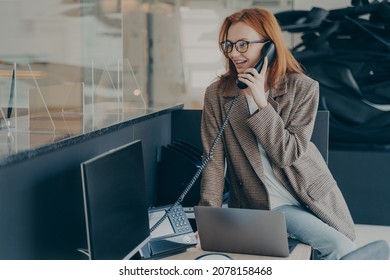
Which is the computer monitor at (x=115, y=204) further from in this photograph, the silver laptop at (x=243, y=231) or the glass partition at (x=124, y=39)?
the glass partition at (x=124, y=39)

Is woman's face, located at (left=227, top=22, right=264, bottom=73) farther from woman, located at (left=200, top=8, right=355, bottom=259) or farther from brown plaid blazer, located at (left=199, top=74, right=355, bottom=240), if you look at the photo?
brown plaid blazer, located at (left=199, top=74, right=355, bottom=240)

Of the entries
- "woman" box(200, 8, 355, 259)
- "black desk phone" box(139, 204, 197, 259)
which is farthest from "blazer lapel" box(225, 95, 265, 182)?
"black desk phone" box(139, 204, 197, 259)

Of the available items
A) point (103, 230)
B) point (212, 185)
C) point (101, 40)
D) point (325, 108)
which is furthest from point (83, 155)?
point (101, 40)

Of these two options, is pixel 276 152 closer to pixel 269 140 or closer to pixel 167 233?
pixel 269 140

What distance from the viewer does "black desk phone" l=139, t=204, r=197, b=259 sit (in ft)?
5.98

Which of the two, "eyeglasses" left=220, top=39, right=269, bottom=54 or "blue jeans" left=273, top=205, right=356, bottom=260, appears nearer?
"blue jeans" left=273, top=205, right=356, bottom=260

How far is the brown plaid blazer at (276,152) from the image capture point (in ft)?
6.93

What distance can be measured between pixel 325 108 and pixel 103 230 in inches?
134

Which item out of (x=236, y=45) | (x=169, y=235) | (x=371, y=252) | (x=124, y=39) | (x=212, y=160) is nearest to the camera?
(x=371, y=252)

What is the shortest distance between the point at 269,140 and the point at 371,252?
77 centimetres

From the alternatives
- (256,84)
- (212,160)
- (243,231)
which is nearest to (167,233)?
(243,231)

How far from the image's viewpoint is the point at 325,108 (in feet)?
15.3

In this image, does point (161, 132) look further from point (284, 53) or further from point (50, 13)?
point (50, 13)

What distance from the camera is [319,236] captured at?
2.04 meters
